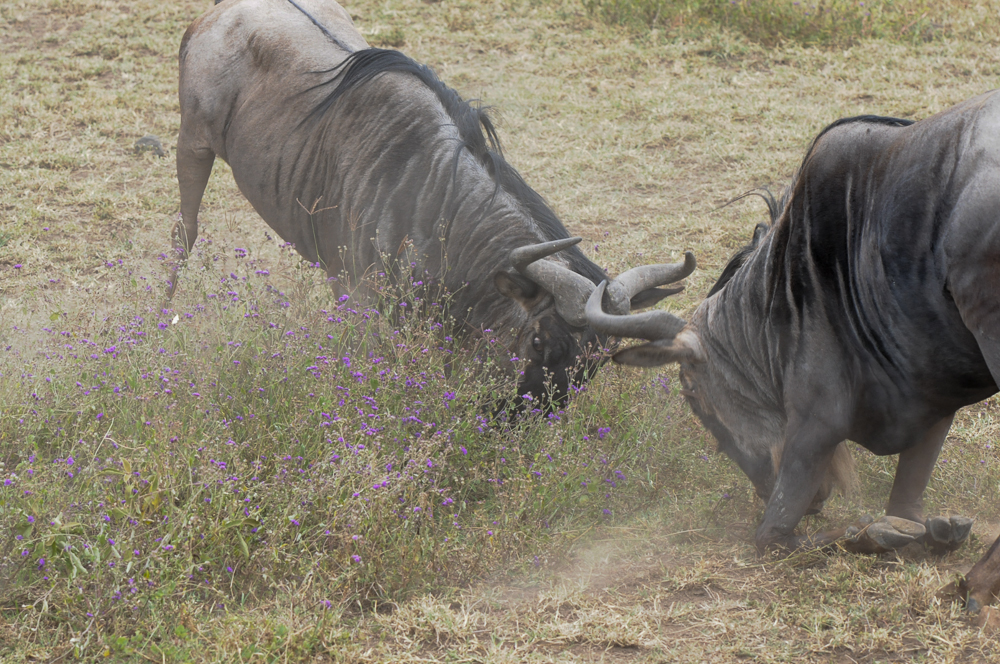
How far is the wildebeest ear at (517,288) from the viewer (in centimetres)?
411

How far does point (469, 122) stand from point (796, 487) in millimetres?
2481

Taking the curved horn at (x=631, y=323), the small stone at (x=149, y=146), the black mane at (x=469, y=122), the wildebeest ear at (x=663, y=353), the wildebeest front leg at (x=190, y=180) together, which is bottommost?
the small stone at (x=149, y=146)

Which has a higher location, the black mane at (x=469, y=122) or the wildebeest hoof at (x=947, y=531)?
the black mane at (x=469, y=122)

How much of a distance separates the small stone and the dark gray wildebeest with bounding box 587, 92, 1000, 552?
18.5 ft

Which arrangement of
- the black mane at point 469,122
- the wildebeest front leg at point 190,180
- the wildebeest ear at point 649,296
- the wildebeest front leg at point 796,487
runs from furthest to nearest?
1. the wildebeest front leg at point 190,180
2. the black mane at point 469,122
3. the wildebeest ear at point 649,296
4. the wildebeest front leg at point 796,487

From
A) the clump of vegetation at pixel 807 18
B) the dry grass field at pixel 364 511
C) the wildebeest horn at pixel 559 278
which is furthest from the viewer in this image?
the clump of vegetation at pixel 807 18

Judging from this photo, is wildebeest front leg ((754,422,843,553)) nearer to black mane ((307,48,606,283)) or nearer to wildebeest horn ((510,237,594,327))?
wildebeest horn ((510,237,594,327))

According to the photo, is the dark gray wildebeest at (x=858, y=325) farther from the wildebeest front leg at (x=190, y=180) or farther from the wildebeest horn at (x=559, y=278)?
the wildebeest front leg at (x=190, y=180)

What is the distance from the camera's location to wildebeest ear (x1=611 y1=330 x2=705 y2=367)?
3564mm

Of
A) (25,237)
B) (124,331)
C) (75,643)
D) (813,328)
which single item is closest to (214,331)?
(124,331)

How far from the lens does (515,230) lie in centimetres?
434

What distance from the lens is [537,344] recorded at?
4.02m

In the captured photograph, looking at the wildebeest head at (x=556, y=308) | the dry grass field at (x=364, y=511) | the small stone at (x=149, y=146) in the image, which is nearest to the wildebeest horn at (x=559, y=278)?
the wildebeest head at (x=556, y=308)

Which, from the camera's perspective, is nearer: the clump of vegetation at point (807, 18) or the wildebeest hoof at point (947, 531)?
the wildebeest hoof at point (947, 531)
